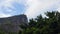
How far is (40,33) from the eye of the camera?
68.1 ft

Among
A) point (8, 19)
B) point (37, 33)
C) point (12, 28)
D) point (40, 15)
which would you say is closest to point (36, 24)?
point (40, 15)

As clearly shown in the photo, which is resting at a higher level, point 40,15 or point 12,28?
point 40,15

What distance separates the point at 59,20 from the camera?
20875 millimetres

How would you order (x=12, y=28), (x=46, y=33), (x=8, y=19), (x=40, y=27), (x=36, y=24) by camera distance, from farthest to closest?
1. (x=8, y=19)
2. (x=12, y=28)
3. (x=36, y=24)
4. (x=40, y=27)
5. (x=46, y=33)

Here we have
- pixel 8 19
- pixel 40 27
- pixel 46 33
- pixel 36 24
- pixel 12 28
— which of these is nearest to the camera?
pixel 46 33

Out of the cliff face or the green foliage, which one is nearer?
the green foliage

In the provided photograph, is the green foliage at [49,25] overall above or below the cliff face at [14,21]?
above

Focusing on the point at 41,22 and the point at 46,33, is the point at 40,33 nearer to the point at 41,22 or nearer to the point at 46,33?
the point at 46,33

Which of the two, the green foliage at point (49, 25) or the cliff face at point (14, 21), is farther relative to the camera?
the cliff face at point (14, 21)

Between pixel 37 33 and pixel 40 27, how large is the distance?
1691 millimetres

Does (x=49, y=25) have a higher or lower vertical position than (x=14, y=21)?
higher

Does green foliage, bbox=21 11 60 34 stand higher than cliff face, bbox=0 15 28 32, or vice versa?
green foliage, bbox=21 11 60 34

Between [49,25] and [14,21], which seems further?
[14,21]

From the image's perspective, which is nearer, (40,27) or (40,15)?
(40,27)
